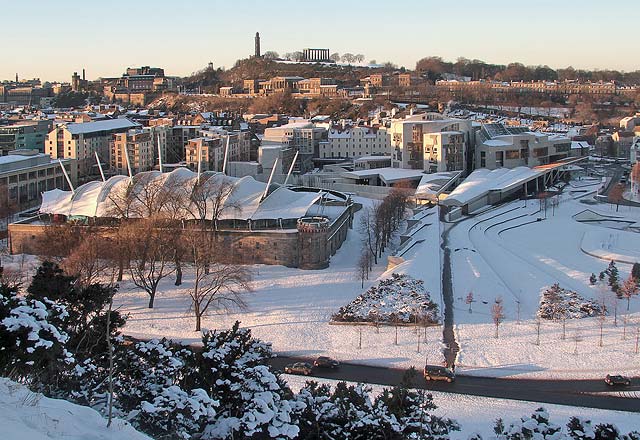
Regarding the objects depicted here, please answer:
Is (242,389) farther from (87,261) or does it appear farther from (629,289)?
(629,289)

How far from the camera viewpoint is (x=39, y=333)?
8461 mm

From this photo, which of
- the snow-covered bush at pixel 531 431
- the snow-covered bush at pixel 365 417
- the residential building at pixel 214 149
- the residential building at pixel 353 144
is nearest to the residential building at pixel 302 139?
the residential building at pixel 353 144

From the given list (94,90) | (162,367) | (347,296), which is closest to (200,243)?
(347,296)

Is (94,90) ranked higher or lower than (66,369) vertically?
higher

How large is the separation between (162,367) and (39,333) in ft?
6.68

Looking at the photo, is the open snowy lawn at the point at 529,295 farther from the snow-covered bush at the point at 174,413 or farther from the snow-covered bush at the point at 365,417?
the snow-covered bush at the point at 174,413

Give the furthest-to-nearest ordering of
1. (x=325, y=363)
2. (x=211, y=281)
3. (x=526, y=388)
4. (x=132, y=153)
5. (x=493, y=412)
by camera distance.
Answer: (x=132, y=153), (x=211, y=281), (x=325, y=363), (x=526, y=388), (x=493, y=412)

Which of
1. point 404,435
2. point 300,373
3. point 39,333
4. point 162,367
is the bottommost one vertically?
point 300,373

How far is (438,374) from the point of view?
15.4m

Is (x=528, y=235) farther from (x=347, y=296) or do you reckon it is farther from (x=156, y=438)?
(x=156, y=438)

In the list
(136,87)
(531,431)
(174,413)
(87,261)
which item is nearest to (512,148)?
(87,261)

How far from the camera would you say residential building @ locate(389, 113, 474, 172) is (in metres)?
45.8

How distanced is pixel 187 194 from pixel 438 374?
1404 centimetres

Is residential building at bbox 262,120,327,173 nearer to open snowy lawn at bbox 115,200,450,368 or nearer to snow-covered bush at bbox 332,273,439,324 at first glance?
open snowy lawn at bbox 115,200,450,368
